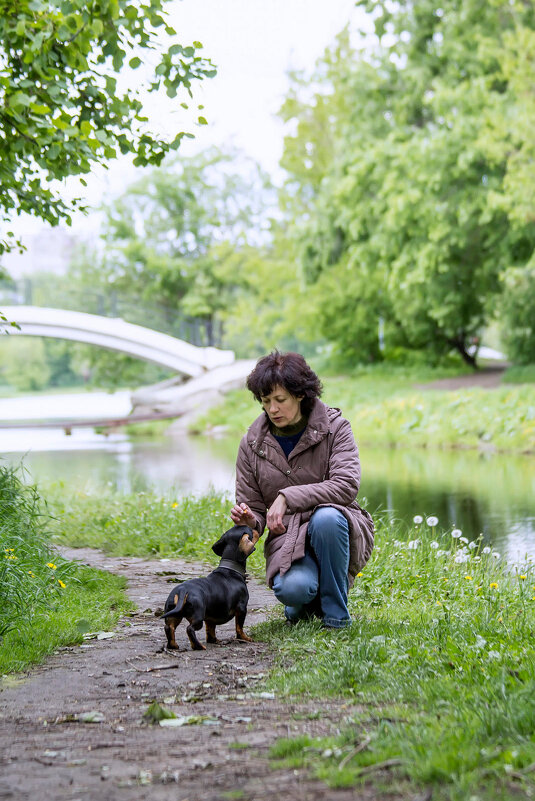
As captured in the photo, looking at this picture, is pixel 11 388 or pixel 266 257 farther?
pixel 11 388

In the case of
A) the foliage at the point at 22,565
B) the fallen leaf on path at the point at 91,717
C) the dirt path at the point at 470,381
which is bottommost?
the fallen leaf on path at the point at 91,717

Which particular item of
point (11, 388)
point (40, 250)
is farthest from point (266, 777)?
point (40, 250)

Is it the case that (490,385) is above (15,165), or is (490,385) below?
below

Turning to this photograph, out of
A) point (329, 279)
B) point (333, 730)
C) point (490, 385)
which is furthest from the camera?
point (329, 279)

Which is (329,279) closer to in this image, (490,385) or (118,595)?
(490,385)

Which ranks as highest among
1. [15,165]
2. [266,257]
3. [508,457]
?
[266,257]

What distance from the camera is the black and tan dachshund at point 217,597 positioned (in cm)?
404

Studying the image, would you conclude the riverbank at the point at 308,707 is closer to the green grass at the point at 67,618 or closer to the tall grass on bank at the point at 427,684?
the tall grass on bank at the point at 427,684

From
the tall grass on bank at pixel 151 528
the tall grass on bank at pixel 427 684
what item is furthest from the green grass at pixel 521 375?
the tall grass on bank at pixel 427 684

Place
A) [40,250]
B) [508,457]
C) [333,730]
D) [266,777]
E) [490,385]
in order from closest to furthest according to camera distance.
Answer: [266,777]
[333,730]
[508,457]
[490,385]
[40,250]

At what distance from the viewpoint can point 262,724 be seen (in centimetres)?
304

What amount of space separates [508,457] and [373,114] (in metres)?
12.6

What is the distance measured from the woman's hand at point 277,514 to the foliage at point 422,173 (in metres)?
14.6

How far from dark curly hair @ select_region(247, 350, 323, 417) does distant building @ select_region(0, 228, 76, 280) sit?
65301mm
